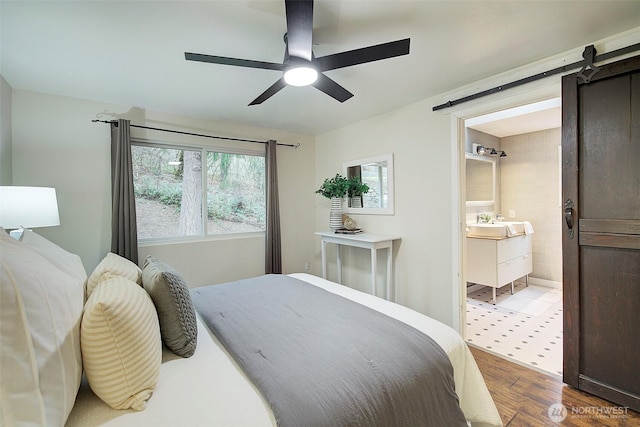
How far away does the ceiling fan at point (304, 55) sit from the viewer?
1314 mm

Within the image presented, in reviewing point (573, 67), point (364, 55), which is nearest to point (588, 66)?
point (573, 67)

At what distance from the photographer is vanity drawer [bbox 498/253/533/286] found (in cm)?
361

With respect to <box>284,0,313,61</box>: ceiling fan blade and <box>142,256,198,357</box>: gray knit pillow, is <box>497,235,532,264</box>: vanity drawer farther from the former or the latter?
<box>142,256,198,357</box>: gray knit pillow

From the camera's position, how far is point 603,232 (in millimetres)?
1807

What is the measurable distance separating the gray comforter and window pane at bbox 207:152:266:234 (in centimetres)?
216

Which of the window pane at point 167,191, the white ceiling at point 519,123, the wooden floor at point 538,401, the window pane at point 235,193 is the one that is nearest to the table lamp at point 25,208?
the window pane at point 167,191

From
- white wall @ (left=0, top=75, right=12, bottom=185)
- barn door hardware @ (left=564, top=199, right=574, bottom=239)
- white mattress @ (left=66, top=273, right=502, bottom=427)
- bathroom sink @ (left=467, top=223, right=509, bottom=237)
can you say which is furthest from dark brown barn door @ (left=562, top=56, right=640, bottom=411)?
white wall @ (left=0, top=75, right=12, bottom=185)

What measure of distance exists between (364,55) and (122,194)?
8.70ft

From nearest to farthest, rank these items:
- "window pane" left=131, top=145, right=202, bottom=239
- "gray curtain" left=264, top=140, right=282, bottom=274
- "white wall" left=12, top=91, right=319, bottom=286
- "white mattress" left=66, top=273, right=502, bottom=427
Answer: "white mattress" left=66, top=273, right=502, bottom=427 → "white wall" left=12, top=91, right=319, bottom=286 → "window pane" left=131, top=145, right=202, bottom=239 → "gray curtain" left=264, top=140, right=282, bottom=274

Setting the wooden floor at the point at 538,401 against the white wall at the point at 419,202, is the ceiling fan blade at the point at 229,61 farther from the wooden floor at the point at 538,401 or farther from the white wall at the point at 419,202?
the wooden floor at the point at 538,401

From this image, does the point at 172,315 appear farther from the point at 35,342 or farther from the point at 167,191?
the point at 167,191

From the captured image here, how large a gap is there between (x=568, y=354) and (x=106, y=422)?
2.61 metres

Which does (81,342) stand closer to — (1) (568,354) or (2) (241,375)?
(2) (241,375)

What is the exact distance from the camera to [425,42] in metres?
1.86
